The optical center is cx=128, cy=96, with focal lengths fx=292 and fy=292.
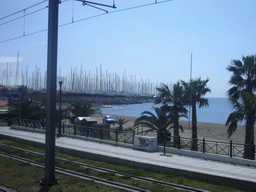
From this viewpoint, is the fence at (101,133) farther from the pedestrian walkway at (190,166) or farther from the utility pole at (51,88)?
the utility pole at (51,88)

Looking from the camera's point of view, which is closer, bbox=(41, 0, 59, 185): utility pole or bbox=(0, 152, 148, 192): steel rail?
bbox=(41, 0, 59, 185): utility pole

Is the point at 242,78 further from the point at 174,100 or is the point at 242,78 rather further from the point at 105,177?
the point at 105,177

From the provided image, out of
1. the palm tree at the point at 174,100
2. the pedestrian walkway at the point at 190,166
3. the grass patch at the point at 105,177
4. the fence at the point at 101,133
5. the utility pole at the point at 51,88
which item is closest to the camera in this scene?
the utility pole at the point at 51,88

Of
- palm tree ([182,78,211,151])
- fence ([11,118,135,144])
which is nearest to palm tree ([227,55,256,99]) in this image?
palm tree ([182,78,211,151])

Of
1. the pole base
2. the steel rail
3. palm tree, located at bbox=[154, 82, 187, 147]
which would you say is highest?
palm tree, located at bbox=[154, 82, 187, 147]

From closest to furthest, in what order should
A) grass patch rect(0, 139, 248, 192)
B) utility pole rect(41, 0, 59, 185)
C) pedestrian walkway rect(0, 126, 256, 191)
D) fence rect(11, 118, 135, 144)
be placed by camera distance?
1. utility pole rect(41, 0, 59, 185)
2. grass patch rect(0, 139, 248, 192)
3. pedestrian walkway rect(0, 126, 256, 191)
4. fence rect(11, 118, 135, 144)

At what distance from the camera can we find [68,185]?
1062cm

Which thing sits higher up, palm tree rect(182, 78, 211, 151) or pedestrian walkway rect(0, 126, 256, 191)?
palm tree rect(182, 78, 211, 151)

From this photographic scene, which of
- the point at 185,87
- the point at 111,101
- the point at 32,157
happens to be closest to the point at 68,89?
the point at 111,101

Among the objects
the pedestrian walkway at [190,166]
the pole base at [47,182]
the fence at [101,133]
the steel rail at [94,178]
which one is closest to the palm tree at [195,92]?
the fence at [101,133]

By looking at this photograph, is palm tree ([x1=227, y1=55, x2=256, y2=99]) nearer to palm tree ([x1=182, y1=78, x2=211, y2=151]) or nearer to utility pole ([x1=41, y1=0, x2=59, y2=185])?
palm tree ([x1=182, y1=78, x2=211, y2=151])

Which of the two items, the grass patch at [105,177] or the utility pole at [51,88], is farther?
the grass patch at [105,177]

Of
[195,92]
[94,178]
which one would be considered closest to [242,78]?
[195,92]

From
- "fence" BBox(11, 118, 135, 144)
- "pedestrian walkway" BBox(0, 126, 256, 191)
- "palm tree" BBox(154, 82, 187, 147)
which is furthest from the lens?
"palm tree" BBox(154, 82, 187, 147)
